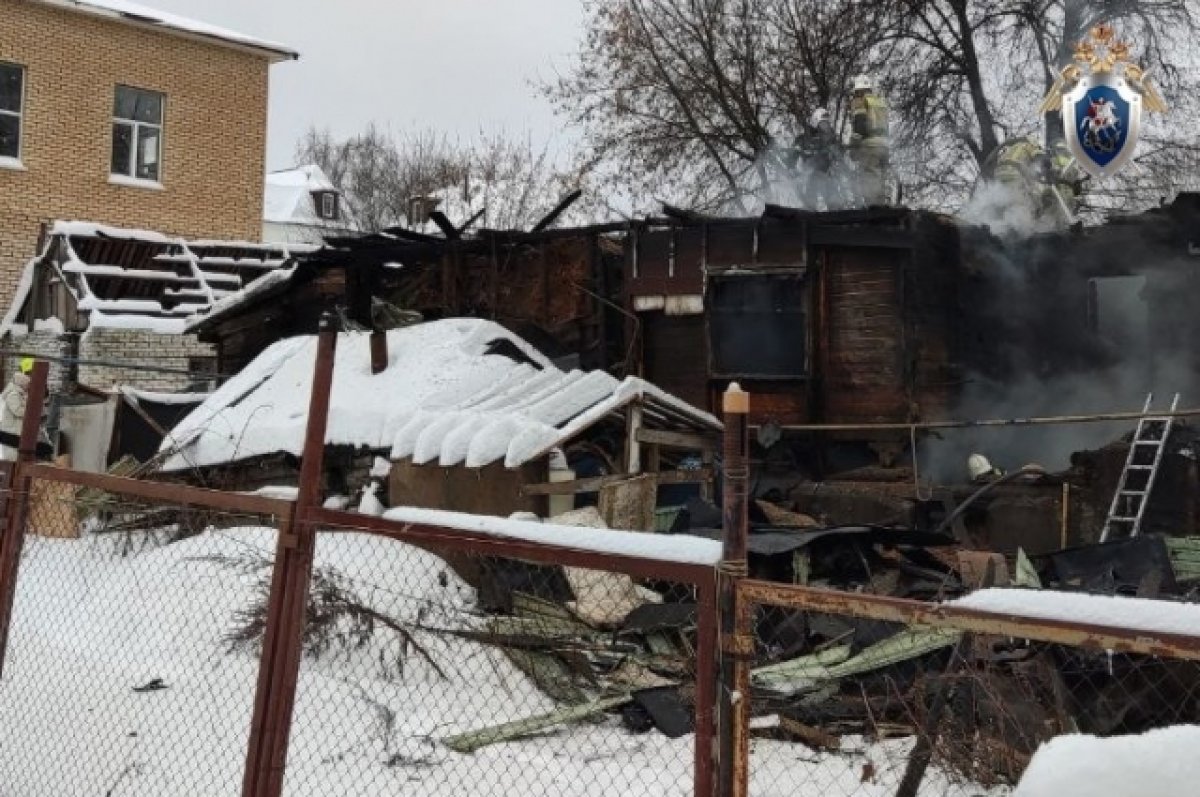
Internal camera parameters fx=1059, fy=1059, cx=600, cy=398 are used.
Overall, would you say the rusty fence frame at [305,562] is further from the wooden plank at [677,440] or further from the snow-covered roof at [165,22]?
the snow-covered roof at [165,22]

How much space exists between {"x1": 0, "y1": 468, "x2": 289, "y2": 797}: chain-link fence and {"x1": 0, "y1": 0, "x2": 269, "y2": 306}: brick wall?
13.2 m

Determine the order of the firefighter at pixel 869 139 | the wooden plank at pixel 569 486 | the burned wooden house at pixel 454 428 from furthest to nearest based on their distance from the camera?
1. the firefighter at pixel 869 139
2. the burned wooden house at pixel 454 428
3. the wooden plank at pixel 569 486

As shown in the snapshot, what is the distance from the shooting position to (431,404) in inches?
395

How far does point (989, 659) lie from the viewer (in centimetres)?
520

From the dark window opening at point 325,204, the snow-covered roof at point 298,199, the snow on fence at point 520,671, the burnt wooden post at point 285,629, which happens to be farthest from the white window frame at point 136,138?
the burnt wooden post at point 285,629

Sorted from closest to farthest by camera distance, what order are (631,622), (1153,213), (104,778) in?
(104,778)
(631,622)
(1153,213)

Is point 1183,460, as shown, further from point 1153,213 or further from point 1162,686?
point 1162,686

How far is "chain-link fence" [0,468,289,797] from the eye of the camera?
15.4ft

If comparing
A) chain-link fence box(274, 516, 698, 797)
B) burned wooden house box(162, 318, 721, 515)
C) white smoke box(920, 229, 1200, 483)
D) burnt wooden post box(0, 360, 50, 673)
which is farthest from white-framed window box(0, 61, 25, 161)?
burnt wooden post box(0, 360, 50, 673)

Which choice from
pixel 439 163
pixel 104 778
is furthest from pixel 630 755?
pixel 439 163

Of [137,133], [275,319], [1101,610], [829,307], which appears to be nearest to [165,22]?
[137,133]

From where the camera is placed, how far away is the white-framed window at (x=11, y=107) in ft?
66.4

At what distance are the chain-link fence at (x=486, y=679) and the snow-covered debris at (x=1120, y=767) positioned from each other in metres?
2.28

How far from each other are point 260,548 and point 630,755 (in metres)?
3.78
